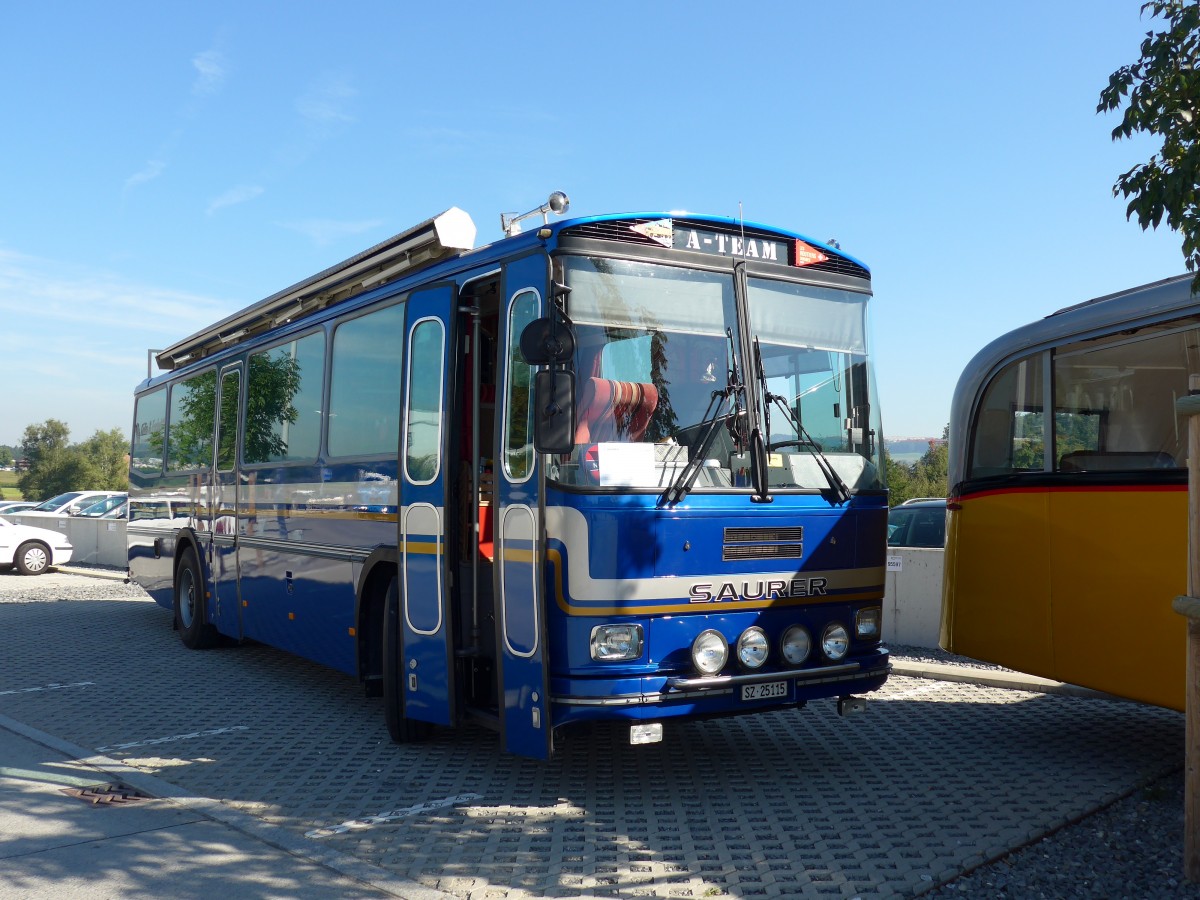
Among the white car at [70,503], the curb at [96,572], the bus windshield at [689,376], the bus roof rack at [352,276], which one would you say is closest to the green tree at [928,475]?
the white car at [70,503]

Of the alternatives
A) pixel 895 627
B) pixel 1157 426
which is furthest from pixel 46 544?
pixel 1157 426

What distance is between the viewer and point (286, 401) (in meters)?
10.2

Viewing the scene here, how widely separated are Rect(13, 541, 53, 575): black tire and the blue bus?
17.5 meters

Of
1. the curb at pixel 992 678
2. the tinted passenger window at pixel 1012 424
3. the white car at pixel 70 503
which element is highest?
the tinted passenger window at pixel 1012 424

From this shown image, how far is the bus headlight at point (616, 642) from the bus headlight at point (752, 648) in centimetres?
67

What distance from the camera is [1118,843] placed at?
5.55 m

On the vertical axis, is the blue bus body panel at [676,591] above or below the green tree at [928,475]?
below

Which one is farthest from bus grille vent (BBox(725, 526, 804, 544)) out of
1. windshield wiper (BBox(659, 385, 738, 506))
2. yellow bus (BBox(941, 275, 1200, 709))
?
yellow bus (BBox(941, 275, 1200, 709))

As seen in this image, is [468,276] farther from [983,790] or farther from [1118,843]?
[1118,843]

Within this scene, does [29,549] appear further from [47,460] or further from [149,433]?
[47,460]

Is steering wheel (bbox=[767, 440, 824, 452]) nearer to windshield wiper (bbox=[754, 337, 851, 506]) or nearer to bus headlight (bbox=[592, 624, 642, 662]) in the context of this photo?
windshield wiper (bbox=[754, 337, 851, 506])

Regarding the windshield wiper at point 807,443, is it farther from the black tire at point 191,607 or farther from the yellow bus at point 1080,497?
the black tire at point 191,607

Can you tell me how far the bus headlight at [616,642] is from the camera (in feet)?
20.0

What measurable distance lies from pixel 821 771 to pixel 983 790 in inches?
39.1
